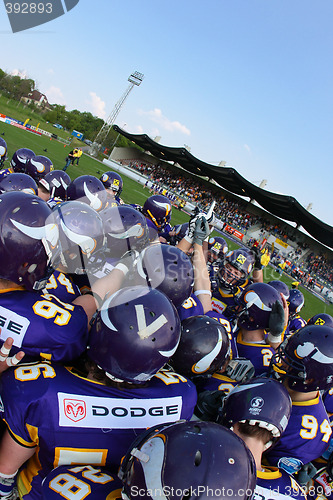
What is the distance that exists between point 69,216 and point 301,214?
38043mm

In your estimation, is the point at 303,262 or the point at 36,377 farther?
the point at 303,262

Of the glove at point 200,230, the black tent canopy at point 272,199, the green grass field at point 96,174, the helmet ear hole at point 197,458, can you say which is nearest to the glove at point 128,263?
the glove at point 200,230

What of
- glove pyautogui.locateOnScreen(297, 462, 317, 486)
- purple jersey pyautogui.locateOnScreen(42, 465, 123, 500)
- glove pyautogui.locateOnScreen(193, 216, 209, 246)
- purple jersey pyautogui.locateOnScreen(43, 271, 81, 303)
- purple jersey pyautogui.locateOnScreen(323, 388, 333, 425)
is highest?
glove pyautogui.locateOnScreen(193, 216, 209, 246)

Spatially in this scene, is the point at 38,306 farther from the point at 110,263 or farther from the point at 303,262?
the point at 303,262

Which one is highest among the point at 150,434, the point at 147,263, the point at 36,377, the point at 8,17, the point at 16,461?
the point at 8,17

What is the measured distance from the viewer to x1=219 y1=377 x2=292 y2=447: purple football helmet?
2426 mm

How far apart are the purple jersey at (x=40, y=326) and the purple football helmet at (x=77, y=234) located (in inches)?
46.4

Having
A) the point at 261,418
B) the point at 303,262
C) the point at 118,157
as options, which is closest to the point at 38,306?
the point at 261,418

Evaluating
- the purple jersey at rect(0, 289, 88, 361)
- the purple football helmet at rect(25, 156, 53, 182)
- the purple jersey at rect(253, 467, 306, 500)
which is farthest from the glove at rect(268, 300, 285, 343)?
the purple football helmet at rect(25, 156, 53, 182)

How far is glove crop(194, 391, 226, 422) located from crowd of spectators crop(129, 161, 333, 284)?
3411cm

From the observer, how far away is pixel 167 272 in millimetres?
3633

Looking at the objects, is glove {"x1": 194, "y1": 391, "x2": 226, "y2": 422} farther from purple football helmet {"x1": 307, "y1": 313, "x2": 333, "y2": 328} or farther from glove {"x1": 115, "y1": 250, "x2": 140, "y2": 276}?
purple football helmet {"x1": 307, "y1": 313, "x2": 333, "y2": 328}

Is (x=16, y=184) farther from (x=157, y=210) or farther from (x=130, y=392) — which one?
(x=130, y=392)

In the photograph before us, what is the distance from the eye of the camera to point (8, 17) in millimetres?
3975
